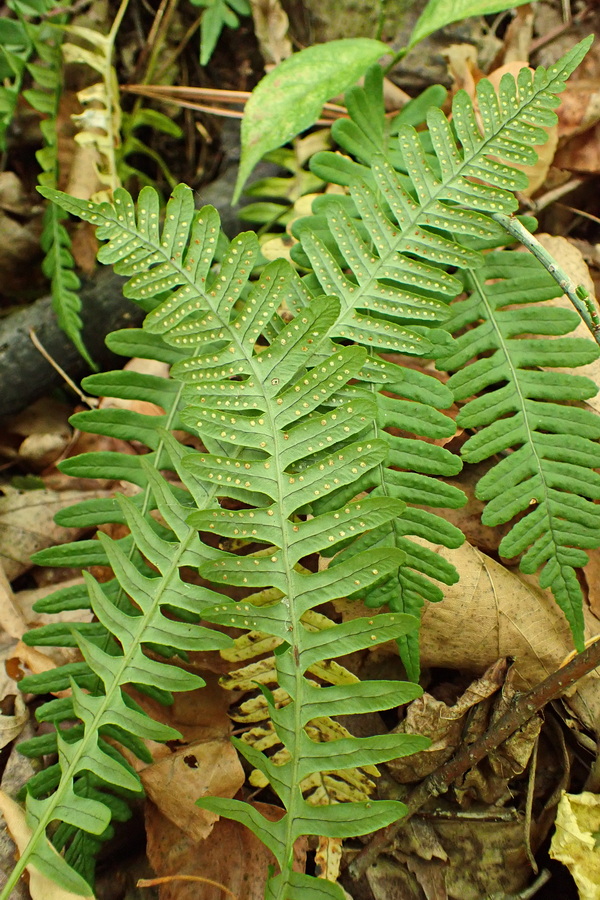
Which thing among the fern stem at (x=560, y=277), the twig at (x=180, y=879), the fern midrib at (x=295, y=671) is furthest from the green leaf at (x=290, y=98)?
the twig at (x=180, y=879)

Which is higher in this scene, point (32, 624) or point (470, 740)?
point (32, 624)

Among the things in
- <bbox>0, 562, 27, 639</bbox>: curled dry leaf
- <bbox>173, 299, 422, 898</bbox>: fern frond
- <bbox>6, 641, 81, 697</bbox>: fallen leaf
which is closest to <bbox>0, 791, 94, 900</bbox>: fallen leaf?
<bbox>173, 299, 422, 898</bbox>: fern frond

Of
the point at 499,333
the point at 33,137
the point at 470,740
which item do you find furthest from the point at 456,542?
the point at 33,137

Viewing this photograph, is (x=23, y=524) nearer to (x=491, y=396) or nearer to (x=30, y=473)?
(x=30, y=473)

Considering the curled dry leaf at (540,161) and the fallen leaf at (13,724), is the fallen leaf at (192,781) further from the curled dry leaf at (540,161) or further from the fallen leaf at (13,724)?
the curled dry leaf at (540,161)

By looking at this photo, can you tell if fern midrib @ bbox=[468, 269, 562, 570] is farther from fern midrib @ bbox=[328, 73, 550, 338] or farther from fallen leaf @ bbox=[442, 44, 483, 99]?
fallen leaf @ bbox=[442, 44, 483, 99]

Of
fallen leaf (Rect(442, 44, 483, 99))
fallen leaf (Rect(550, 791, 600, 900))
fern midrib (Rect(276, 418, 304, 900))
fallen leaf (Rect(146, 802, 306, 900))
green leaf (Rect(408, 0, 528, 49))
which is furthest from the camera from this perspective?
fallen leaf (Rect(442, 44, 483, 99))

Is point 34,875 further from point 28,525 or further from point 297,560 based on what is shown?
point 28,525
